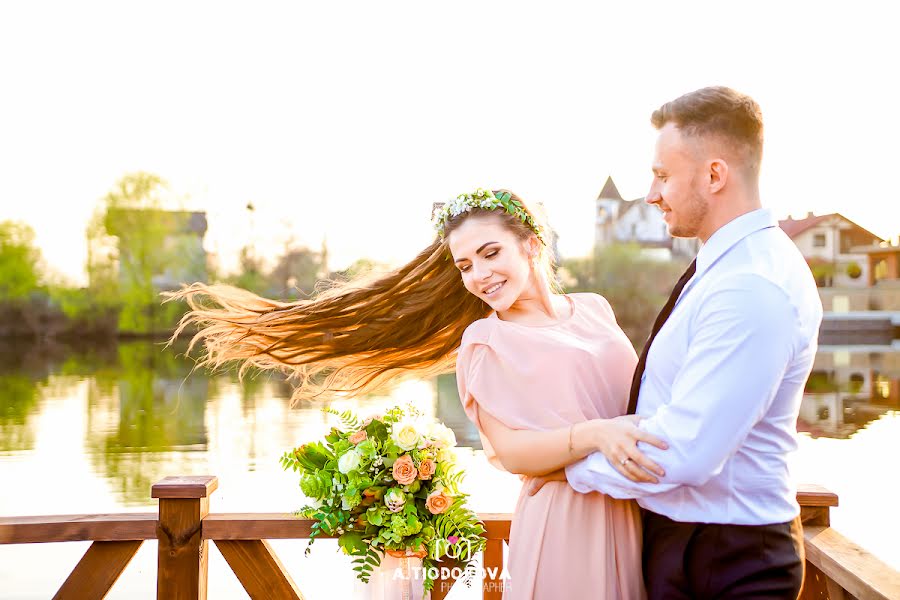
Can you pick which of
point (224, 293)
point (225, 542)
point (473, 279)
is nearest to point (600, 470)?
point (473, 279)

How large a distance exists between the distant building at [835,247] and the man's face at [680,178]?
149 feet

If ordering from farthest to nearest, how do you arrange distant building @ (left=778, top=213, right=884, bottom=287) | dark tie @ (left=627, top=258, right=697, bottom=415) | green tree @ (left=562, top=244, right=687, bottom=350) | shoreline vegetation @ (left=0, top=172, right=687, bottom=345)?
distant building @ (left=778, top=213, right=884, bottom=287) < shoreline vegetation @ (left=0, top=172, right=687, bottom=345) < green tree @ (left=562, top=244, right=687, bottom=350) < dark tie @ (left=627, top=258, right=697, bottom=415)

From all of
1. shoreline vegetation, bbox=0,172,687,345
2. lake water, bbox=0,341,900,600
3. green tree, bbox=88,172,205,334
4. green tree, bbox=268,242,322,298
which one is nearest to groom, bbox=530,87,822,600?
lake water, bbox=0,341,900,600

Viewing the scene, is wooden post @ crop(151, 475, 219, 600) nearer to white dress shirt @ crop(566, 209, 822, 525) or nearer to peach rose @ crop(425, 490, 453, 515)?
peach rose @ crop(425, 490, 453, 515)

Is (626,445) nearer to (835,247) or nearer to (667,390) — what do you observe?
(667,390)

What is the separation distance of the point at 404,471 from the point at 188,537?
29.2 inches

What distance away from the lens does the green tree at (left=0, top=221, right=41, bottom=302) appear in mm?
41719

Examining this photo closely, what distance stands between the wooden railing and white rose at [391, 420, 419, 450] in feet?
1.18

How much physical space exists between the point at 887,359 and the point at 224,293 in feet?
127

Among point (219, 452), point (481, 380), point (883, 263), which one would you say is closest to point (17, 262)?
point (219, 452)

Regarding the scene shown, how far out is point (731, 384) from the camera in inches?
78.5

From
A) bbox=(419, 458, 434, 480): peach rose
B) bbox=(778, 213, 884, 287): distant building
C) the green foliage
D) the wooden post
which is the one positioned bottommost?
the wooden post

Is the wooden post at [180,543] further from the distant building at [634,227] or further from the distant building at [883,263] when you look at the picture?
the distant building at [883,263]

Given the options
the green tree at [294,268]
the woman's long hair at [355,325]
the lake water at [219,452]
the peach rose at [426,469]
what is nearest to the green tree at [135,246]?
the green tree at [294,268]
